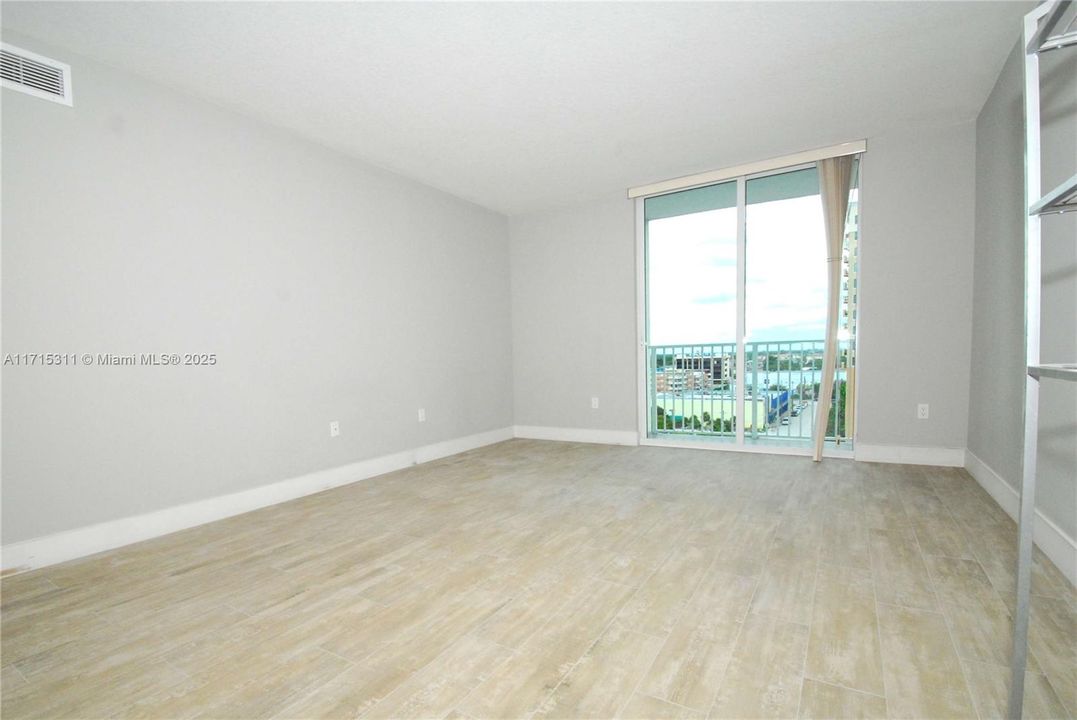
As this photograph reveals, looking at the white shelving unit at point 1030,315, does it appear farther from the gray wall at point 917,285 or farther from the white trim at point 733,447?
the white trim at point 733,447

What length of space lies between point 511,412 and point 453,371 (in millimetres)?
1048

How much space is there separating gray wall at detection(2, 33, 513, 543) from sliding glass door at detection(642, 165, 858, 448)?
7.87ft

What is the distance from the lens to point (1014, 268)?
2.44m

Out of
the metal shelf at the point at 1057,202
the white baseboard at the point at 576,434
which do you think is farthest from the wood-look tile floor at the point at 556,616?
the white baseboard at the point at 576,434

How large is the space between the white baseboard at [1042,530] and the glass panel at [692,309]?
5.86 feet

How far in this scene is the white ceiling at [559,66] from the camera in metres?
2.04

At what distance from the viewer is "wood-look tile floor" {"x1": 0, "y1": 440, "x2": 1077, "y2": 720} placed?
1.21 metres

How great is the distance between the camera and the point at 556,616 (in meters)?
1.59

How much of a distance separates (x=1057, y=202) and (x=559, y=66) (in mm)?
2178

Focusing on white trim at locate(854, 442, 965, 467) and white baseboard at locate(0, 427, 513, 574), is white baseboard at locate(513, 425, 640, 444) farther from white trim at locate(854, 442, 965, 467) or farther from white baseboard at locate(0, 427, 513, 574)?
white trim at locate(854, 442, 965, 467)

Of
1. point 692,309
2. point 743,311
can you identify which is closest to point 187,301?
point 692,309

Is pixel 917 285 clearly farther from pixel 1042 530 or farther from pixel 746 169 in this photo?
pixel 1042 530

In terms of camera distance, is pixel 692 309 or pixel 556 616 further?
pixel 692 309

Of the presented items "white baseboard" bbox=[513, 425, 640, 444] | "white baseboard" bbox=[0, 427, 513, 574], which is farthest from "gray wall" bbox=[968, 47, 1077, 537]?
"white baseboard" bbox=[0, 427, 513, 574]
